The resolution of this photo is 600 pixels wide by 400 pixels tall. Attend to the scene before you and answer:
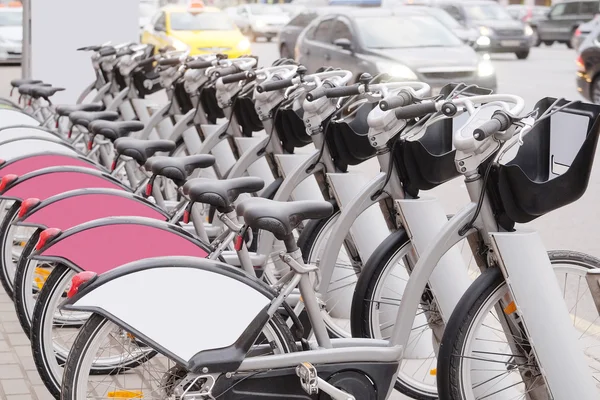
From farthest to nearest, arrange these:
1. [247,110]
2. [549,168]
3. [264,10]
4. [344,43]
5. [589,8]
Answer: [264,10] → [589,8] → [344,43] → [247,110] → [549,168]

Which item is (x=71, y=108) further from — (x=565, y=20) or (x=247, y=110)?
(x=565, y=20)

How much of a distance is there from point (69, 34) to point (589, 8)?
2391 cm

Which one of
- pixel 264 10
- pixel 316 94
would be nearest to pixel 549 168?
pixel 316 94

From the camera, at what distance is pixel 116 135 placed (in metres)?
5.45

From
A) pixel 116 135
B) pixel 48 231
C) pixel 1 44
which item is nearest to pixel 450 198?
pixel 116 135

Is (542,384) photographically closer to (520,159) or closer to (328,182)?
(520,159)

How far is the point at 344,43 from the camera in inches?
563

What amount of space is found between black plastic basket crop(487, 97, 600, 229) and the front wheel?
0.24m

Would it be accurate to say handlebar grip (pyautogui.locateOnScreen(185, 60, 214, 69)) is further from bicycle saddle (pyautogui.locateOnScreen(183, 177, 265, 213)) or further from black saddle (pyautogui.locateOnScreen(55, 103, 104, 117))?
bicycle saddle (pyautogui.locateOnScreen(183, 177, 265, 213))

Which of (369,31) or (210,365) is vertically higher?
(210,365)

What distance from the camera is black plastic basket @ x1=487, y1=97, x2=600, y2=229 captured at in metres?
3.37

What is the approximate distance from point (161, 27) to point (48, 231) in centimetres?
1883

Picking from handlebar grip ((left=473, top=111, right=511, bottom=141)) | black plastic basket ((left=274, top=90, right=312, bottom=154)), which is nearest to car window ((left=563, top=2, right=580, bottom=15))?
black plastic basket ((left=274, top=90, right=312, bottom=154))

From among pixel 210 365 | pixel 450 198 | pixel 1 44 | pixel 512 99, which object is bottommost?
pixel 1 44
